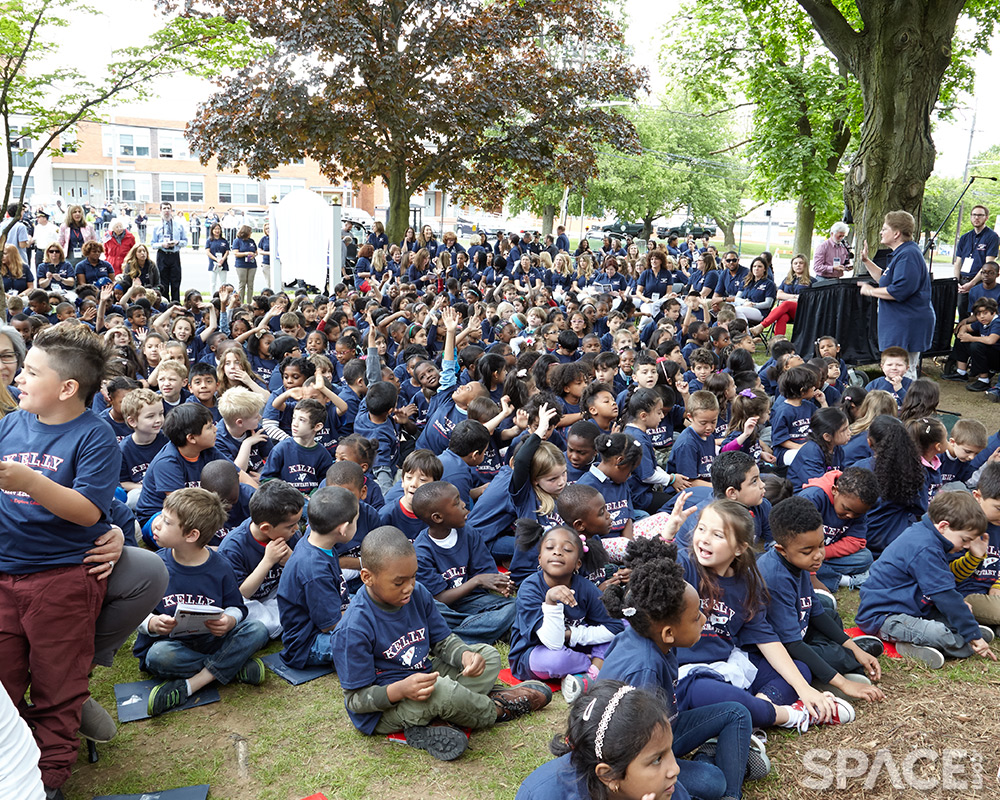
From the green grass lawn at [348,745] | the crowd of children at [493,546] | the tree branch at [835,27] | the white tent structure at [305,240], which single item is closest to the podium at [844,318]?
the tree branch at [835,27]

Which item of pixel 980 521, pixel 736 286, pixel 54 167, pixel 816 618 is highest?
pixel 54 167

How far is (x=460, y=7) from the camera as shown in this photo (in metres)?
18.1

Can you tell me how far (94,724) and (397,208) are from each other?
1752 cm

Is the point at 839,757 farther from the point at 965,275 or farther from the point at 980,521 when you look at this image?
the point at 965,275

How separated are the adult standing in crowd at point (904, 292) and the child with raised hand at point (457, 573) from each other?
529 centimetres

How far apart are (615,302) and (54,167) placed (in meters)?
→ 48.5

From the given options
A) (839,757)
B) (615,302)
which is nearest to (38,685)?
(839,757)

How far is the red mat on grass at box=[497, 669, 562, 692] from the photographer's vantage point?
12.7ft

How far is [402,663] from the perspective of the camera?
3.37 m

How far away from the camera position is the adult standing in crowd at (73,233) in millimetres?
14109

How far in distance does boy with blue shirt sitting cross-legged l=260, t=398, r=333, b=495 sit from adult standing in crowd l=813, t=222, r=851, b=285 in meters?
10.6

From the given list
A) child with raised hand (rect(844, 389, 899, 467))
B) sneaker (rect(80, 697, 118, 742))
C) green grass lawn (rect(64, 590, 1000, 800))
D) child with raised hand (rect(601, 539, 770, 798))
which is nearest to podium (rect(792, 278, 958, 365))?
child with raised hand (rect(844, 389, 899, 467))

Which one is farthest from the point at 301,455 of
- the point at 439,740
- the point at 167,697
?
the point at 439,740

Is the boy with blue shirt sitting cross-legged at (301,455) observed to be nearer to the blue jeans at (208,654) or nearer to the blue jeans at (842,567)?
the blue jeans at (208,654)
